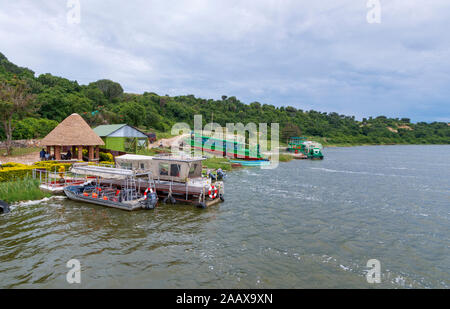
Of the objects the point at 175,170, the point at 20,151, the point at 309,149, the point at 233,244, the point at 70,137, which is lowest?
the point at 233,244

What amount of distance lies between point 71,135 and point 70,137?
287mm

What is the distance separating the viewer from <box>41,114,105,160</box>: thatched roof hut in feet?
105

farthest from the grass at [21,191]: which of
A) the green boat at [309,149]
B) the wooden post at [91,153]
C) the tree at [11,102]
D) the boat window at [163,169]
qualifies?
the green boat at [309,149]

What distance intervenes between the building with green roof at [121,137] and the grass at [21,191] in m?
18.6

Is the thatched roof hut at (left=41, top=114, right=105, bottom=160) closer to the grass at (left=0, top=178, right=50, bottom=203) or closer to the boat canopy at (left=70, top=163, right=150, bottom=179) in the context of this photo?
the grass at (left=0, top=178, right=50, bottom=203)

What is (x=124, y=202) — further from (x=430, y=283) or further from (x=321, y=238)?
(x=430, y=283)

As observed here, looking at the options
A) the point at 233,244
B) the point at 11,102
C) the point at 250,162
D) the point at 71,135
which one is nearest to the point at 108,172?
the point at 233,244

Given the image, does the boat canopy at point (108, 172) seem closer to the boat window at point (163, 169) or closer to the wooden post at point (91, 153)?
the boat window at point (163, 169)

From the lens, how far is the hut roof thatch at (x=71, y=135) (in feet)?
105

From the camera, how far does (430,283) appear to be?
1232cm

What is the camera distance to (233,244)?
15773 millimetres

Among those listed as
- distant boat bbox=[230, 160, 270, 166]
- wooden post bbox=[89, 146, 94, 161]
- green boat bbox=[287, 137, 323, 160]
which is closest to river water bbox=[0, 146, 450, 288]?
wooden post bbox=[89, 146, 94, 161]

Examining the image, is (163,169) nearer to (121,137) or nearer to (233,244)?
(233,244)
